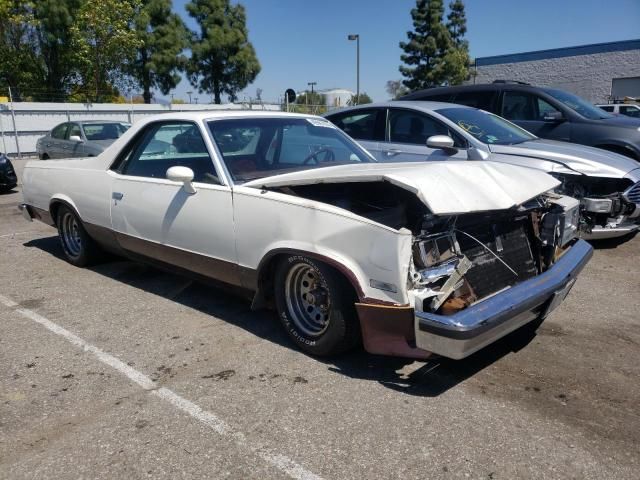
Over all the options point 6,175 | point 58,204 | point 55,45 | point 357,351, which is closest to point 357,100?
point 55,45

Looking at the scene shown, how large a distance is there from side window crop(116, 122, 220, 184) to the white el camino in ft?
0.05

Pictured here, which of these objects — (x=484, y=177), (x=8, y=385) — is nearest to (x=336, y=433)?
(x=484, y=177)

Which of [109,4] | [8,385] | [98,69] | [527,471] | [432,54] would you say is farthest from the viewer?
[432,54]

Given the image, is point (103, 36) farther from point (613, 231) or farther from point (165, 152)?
point (613, 231)

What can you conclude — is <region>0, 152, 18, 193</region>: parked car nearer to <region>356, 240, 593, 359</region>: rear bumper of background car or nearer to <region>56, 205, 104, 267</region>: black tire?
<region>56, 205, 104, 267</region>: black tire

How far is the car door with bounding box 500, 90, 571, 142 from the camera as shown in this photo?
812cm

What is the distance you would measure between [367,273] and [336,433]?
2.81ft

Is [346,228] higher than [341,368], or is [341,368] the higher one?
[346,228]

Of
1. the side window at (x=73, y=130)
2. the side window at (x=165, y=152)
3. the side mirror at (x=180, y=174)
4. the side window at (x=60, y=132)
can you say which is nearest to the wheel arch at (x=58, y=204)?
the side window at (x=165, y=152)

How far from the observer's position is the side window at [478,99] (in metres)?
8.57

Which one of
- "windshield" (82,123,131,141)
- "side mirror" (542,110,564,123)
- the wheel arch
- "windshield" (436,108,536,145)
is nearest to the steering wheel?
the wheel arch

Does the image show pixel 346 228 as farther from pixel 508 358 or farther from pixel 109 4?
pixel 109 4

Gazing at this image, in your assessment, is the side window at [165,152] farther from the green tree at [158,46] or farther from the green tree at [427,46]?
the green tree at [427,46]

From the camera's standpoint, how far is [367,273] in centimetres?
305
